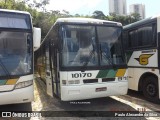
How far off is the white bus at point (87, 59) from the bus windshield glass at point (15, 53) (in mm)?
948

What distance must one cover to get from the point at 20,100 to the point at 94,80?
231cm

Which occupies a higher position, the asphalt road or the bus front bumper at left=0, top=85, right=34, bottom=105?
the bus front bumper at left=0, top=85, right=34, bottom=105

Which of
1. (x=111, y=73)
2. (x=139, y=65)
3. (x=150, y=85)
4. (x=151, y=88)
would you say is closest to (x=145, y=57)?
(x=139, y=65)

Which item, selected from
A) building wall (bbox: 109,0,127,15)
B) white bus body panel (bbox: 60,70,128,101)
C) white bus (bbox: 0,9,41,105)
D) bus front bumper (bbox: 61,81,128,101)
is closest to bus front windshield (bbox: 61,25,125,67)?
white bus body panel (bbox: 60,70,128,101)

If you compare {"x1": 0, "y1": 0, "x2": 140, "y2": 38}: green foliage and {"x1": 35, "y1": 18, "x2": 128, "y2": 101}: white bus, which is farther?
{"x1": 0, "y1": 0, "x2": 140, "y2": 38}: green foliage

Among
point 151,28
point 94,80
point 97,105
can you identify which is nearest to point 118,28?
point 151,28

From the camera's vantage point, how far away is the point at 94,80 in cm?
818

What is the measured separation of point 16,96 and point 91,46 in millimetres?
2762

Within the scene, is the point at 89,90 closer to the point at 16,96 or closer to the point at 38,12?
the point at 16,96

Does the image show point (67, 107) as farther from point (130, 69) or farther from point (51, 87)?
point (130, 69)

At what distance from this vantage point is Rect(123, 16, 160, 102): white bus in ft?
29.2

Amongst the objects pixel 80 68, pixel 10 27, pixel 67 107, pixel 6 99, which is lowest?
pixel 67 107

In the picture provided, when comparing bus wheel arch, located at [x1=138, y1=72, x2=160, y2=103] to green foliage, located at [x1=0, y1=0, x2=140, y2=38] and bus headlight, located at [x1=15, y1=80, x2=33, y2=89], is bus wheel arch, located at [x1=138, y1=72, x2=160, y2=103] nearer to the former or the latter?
bus headlight, located at [x1=15, y1=80, x2=33, y2=89]

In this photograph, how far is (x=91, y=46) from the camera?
27.3ft
